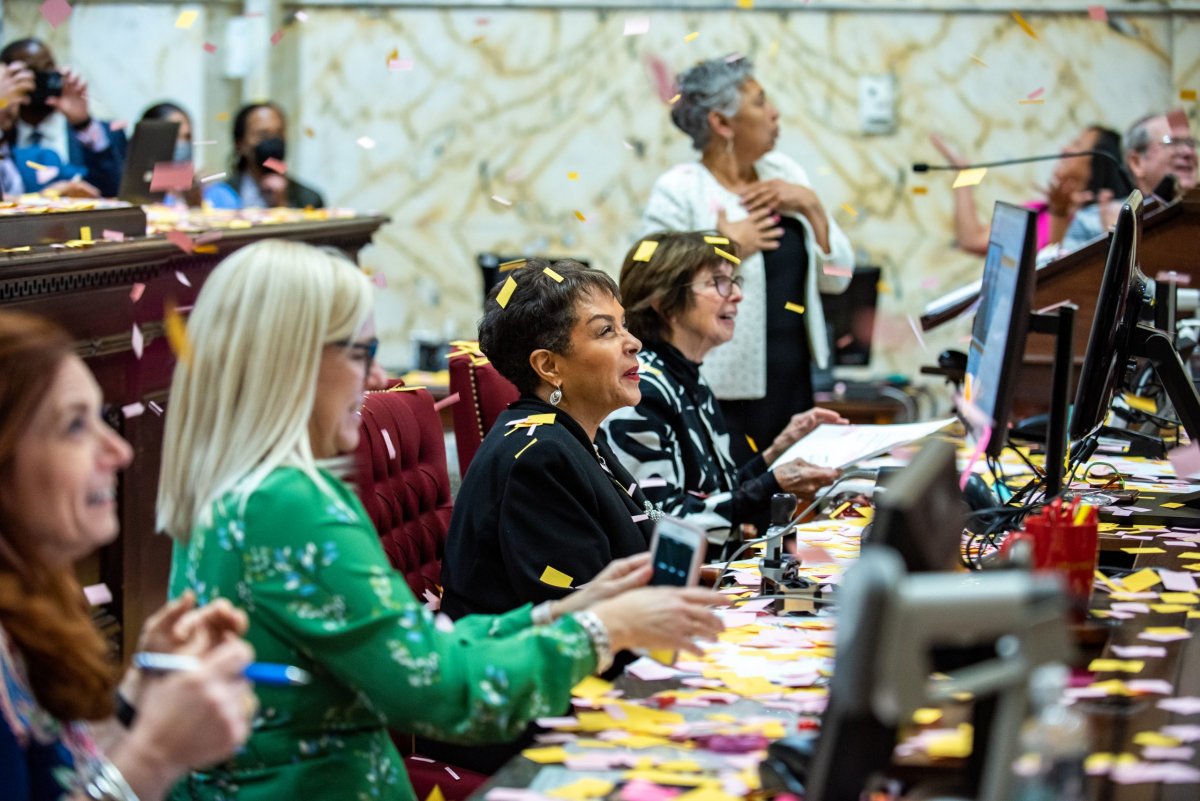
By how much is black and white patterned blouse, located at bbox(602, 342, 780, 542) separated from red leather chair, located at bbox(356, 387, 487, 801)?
1.44 feet

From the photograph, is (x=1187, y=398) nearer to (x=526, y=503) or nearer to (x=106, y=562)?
(x=526, y=503)

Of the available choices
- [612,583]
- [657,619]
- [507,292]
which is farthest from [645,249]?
[657,619]

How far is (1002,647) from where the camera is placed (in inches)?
49.0

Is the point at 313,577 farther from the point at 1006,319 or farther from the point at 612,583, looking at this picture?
the point at 1006,319

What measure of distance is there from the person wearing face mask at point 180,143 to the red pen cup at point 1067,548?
4.22 metres

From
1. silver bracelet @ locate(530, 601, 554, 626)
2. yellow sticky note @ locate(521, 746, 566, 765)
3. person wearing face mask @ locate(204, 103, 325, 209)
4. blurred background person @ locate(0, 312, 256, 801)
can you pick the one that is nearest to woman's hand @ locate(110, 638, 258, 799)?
blurred background person @ locate(0, 312, 256, 801)

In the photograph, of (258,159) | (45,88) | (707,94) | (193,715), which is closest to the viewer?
(193,715)

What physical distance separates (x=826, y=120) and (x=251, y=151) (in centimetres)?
246

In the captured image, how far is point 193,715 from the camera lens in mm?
1336

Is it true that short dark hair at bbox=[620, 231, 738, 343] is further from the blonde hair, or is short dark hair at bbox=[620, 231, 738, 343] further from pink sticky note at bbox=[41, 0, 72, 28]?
pink sticky note at bbox=[41, 0, 72, 28]

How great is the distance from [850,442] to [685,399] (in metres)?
0.37

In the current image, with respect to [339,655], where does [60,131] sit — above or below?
above

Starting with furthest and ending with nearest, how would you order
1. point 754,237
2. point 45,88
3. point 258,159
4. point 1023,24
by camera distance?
point 1023,24, point 258,159, point 45,88, point 754,237

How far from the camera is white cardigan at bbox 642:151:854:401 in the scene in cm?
447
